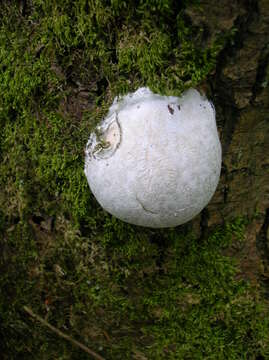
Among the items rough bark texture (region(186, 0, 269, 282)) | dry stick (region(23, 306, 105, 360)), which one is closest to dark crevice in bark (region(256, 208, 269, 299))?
rough bark texture (region(186, 0, 269, 282))

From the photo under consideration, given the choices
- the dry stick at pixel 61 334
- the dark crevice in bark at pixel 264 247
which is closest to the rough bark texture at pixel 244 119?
the dark crevice in bark at pixel 264 247

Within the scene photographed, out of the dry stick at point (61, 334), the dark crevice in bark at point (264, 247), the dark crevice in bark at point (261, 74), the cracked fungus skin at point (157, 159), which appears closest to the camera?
the cracked fungus skin at point (157, 159)

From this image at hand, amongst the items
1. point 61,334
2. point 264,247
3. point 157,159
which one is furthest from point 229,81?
point 61,334

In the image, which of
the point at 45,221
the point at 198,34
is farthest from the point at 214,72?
the point at 45,221

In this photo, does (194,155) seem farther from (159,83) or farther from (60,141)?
(60,141)

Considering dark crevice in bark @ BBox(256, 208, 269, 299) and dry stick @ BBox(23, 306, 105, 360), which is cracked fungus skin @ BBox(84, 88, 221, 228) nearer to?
dark crevice in bark @ BBox(256, 208, 269, 299)

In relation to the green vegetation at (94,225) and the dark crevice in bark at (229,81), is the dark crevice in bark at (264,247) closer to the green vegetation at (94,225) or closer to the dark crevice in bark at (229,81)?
the green vegetation at (94,225)

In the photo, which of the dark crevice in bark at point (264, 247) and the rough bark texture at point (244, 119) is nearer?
the rough bark texture at point (244, 119)
